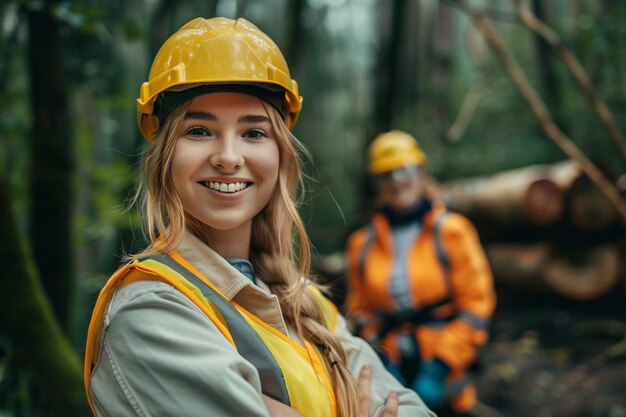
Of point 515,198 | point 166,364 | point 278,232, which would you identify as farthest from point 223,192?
point 515,198

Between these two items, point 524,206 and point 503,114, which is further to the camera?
point 503,114

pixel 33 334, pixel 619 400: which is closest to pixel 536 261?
pixel 619 400

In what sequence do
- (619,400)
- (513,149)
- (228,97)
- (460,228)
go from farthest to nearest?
(513,149)
(619,400)
(460,228)
(228,97)

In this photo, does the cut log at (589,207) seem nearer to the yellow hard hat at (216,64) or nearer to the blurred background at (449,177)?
the blurred background at (449,177)

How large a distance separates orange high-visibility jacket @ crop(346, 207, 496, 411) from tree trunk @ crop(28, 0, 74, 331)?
1.79 meters

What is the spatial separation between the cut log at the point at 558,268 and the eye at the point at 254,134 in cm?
592

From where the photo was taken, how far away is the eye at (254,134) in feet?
5.11

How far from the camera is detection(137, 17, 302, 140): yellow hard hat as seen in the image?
1.48 m

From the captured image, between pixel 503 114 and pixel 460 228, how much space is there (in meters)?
6.99

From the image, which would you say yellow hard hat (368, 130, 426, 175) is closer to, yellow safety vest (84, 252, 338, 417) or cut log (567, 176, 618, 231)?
yellow safety vest (84, 252, 338, 417)

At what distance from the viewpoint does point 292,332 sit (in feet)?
5.38

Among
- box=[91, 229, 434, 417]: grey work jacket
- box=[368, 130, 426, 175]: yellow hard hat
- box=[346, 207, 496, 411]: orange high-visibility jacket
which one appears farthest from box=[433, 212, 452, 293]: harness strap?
box=[91, 229, 434, 417]: grey work jacket

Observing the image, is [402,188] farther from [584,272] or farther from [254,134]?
[584,272]

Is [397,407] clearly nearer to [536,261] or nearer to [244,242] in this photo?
[244,242]
